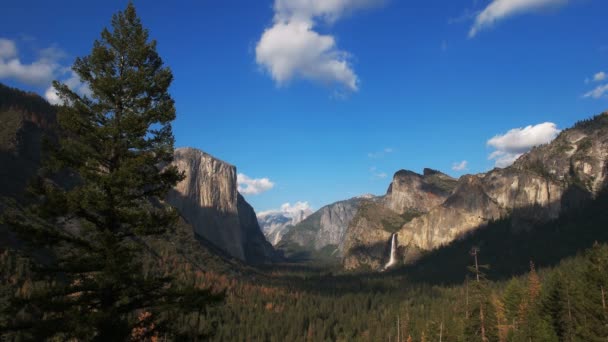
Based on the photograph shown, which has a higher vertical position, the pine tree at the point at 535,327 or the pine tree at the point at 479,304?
the pine tree at the point at 479,304

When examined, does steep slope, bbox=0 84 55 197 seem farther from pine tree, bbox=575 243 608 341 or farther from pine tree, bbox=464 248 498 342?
pine tree, bbox=575 243 608 341

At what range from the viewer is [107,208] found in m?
14.4

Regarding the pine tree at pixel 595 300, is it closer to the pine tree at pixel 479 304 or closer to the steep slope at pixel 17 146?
the pine tree at pixel 479 304

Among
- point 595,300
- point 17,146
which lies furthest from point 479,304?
point 17,146

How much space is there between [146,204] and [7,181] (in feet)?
543

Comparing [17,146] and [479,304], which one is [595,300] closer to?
[479,304]

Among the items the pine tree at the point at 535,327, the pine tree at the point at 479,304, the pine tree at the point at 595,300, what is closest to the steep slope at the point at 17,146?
the pine tree at the point at 479,304

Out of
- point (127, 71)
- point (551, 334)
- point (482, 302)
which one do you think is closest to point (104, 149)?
point (127, 71)

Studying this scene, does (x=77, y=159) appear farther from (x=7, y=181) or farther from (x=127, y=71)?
(x=7, y=181)

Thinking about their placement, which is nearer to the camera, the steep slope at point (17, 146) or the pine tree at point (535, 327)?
the pine tree at point (535, 327)

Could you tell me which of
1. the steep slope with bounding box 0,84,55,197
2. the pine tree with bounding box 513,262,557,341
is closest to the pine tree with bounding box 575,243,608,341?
the pine tree with bounding box 513,262,557,341

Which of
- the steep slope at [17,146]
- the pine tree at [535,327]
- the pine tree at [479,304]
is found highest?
the steep slope at [17,146]

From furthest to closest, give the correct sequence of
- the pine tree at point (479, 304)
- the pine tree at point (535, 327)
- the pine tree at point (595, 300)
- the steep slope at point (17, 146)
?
1. the steep slope at point (17, 146)
2. the pine tree at point (535, 327)
3. the pine tree at point (595, 300)
4. the pine tree at point (479, 304)

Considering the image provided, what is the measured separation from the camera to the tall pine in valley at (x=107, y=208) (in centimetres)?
1349
